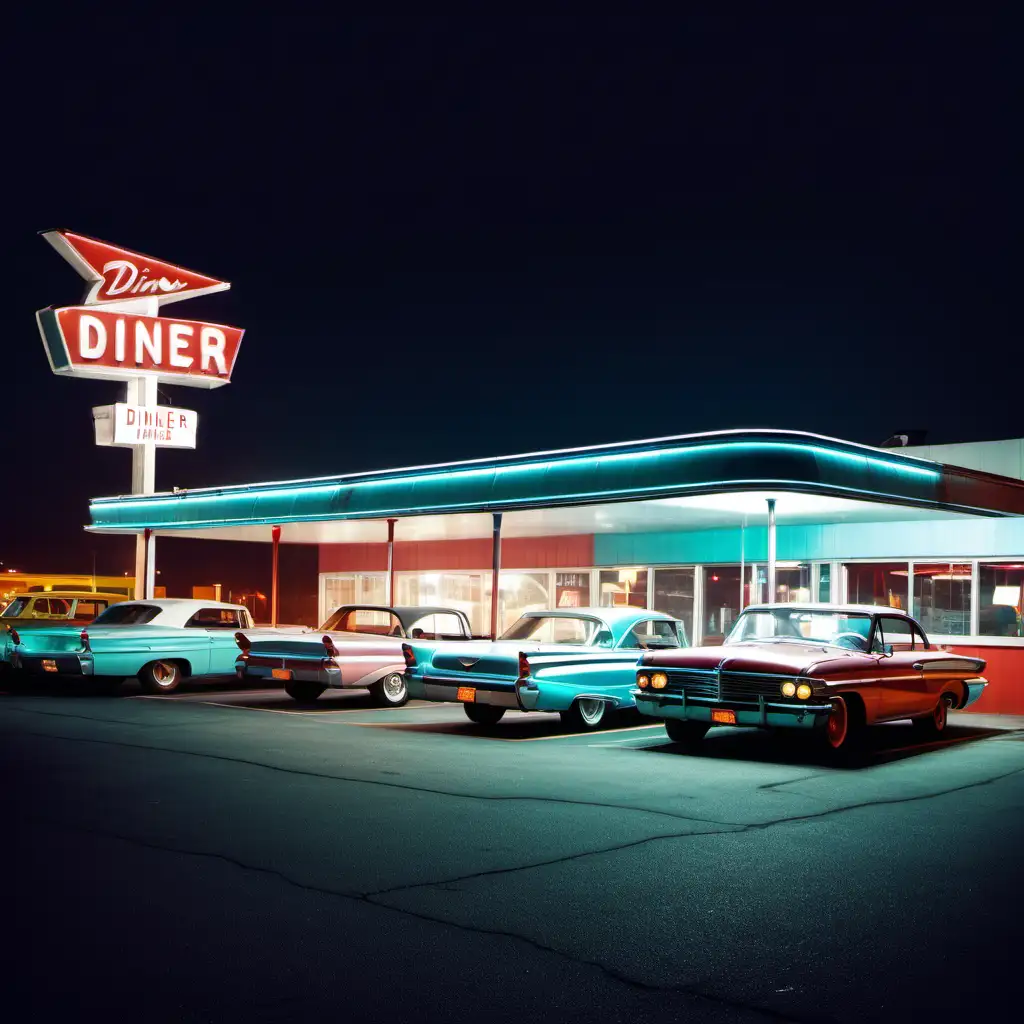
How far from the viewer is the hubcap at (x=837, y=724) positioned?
458 inches

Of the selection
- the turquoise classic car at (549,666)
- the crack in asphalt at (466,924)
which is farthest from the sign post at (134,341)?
the crack in asphalt at (466,924)

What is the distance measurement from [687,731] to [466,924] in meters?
7.62

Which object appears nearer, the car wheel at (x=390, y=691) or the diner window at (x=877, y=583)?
the car wheel at (x=390, y=691)

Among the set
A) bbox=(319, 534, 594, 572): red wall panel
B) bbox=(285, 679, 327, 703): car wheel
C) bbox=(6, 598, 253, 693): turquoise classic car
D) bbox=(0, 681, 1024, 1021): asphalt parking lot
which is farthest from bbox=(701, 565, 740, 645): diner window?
bbox=(0, 681, 1024, 1021): asphalt parking lot

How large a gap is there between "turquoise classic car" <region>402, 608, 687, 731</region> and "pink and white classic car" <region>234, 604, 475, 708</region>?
1.73 m

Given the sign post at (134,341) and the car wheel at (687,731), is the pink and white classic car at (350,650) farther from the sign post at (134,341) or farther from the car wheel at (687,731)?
the sign post at (134,341)

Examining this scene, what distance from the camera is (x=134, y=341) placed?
101ft

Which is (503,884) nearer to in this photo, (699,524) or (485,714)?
(485,714)

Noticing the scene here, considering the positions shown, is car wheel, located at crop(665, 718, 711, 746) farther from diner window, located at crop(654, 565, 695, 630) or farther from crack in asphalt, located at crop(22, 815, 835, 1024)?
diner window, located at crop(654, 565, 695, 630)

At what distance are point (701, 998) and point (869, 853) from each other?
317 centimetres

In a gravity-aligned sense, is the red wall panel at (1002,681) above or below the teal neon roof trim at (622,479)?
below

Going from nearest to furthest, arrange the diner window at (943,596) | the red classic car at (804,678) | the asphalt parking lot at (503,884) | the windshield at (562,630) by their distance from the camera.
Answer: the asphalt parking lot at (503,884) < the red classic car at (804,678) < the windshield at (562,630) < the diner window at (943,596)

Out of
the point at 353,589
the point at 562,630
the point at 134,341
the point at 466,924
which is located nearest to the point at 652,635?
the point at 562,630

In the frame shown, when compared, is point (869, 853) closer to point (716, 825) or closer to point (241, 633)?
point (716, 825)
